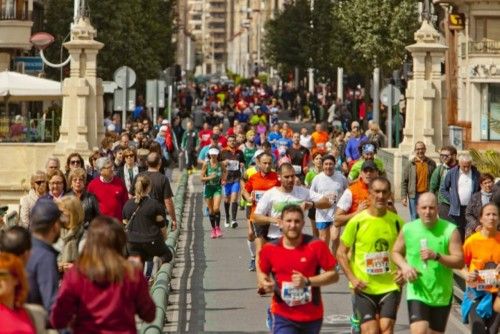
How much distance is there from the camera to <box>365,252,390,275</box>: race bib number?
13.5m

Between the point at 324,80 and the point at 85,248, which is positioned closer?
the point at 85,248

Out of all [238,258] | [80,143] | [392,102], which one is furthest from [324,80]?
[238,258]

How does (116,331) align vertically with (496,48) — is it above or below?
below

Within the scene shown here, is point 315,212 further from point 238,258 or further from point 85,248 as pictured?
point 85,248

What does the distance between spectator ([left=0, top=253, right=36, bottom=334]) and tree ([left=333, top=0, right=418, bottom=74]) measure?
2209 inches

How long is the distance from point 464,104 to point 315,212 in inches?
1493

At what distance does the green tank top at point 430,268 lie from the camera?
13.0 meters

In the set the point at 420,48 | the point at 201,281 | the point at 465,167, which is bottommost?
the point at 201,281

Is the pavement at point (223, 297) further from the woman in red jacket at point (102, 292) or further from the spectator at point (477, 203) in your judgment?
the woman in red jacket at point (102, 292)

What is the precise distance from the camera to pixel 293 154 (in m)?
32.7

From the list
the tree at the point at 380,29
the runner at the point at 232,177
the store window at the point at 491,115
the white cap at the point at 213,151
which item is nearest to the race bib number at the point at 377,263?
the white cap at the point at 213,151

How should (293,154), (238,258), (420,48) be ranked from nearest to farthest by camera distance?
1. (238,258)
2. (293,154)
3. (420,48)

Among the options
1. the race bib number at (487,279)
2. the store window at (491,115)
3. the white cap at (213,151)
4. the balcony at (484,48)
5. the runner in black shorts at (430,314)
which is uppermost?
the balcony at (484,48)

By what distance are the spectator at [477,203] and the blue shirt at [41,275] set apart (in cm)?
839
